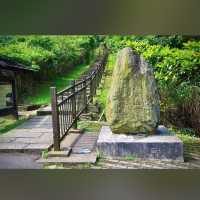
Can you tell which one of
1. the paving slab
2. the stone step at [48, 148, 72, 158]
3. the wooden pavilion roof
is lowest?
the paving slab

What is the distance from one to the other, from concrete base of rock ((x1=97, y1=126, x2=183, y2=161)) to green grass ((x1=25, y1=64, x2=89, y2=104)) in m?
0.61

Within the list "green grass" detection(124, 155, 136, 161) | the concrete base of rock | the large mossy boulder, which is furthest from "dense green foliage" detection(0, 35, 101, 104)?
"green grass" detection(124, 155, 136, 161)

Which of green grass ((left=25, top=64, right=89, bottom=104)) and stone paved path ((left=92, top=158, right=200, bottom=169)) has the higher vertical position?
green grass ((left=25, top=64, right=89, bottom=104))

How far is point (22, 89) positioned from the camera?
383 cm

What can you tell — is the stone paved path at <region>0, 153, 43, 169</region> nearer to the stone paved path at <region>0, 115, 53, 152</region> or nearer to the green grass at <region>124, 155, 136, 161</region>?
the stone paved path at <region>0, 115, 53, 152</region>

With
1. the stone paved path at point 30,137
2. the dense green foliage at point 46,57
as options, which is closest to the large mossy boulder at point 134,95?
the dense green foliage at point 46,57

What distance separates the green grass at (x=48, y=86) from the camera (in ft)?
12.1

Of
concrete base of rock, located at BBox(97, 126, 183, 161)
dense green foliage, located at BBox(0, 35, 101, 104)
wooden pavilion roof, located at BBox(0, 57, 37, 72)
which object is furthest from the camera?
wooden pavilion roof, located at BBox(0, 57, 37, 72)

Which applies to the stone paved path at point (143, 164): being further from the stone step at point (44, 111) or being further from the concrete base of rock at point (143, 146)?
the stone step at point (44, 111)

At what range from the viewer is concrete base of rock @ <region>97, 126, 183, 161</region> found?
11.7 ft

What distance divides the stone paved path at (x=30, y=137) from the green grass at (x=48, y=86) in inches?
6.4
